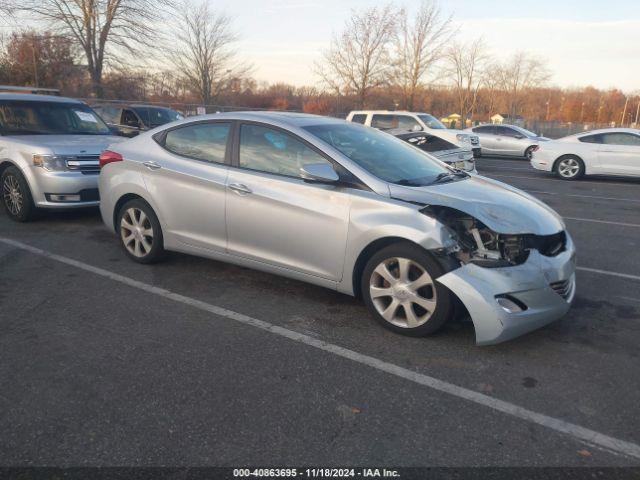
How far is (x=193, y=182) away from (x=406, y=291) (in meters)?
2.29

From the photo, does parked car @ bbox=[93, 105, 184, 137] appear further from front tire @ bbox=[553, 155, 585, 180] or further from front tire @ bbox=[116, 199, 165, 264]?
front tire @ bbox=[553, 155, 585, 180]

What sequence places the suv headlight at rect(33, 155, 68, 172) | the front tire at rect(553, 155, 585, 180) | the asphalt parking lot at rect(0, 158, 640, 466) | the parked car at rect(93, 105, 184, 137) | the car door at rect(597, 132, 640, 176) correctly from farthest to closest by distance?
the front tire at rect(553, 155, 585, 180), the parked car at rect(93, 105, 184, 137), the car door at rect(597, 132, 640, 176), the suv headlight at rect(33, 155, 68, 172), the asphalt parking lot at rect(0, 158, 640, 466)

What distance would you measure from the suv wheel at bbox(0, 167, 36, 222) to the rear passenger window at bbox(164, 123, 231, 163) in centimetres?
291

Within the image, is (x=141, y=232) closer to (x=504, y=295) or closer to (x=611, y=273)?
(x=504, y=295)

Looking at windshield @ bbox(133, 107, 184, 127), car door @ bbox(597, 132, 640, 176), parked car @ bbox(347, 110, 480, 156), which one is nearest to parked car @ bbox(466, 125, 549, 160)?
parked car @ bbox(347, 110, 480, 156)

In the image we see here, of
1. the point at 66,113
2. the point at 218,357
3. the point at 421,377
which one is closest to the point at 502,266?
the point at 421,377

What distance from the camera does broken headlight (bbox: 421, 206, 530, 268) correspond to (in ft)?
11.8

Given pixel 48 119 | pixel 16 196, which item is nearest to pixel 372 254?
pixel 16 196

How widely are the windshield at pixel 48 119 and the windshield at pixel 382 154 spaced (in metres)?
4.96

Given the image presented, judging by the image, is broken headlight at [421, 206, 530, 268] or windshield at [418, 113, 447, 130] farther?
windshield at [418, 113, 447, 130]

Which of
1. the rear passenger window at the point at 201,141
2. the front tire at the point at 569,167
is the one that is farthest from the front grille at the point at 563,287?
the front tire at the point at 569,167

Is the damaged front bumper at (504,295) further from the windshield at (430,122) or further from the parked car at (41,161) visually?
the windshield at (430,122)

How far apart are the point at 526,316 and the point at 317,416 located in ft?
5.30

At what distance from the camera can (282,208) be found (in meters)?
4.29
